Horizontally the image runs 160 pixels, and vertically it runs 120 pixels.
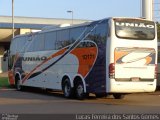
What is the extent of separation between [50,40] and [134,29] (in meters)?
5.72

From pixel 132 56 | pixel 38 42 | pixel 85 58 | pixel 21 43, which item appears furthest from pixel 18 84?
pixel 132 56

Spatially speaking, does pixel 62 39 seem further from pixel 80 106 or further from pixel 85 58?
pixel 80 106

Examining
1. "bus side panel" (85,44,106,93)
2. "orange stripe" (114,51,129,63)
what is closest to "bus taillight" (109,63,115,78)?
"orange stripe" (114,51,129,63)

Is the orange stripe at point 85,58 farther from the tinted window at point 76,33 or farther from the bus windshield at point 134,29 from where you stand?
the bus windshield at point 134,29

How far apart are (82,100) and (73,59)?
2.08 meters

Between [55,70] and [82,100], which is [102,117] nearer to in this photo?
[82,100]

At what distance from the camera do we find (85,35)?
836 inches

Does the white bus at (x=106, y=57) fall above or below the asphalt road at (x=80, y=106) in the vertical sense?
above

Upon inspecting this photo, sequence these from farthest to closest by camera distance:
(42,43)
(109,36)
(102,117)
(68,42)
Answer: (42,43) < (68,42) < (109,36) < (102,117)

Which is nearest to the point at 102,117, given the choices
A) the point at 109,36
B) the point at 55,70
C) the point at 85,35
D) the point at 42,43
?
the point at 109,36

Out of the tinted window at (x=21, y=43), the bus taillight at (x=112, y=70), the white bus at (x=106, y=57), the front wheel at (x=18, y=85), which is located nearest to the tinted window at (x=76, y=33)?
the white bus at (x=106, y=57)

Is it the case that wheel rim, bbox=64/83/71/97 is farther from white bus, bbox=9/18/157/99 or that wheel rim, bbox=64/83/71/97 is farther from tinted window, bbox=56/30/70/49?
tinted window, bbox=56/30/70/49

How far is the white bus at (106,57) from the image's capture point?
771 inches

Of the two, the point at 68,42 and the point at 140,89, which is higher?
the point at 68,42
